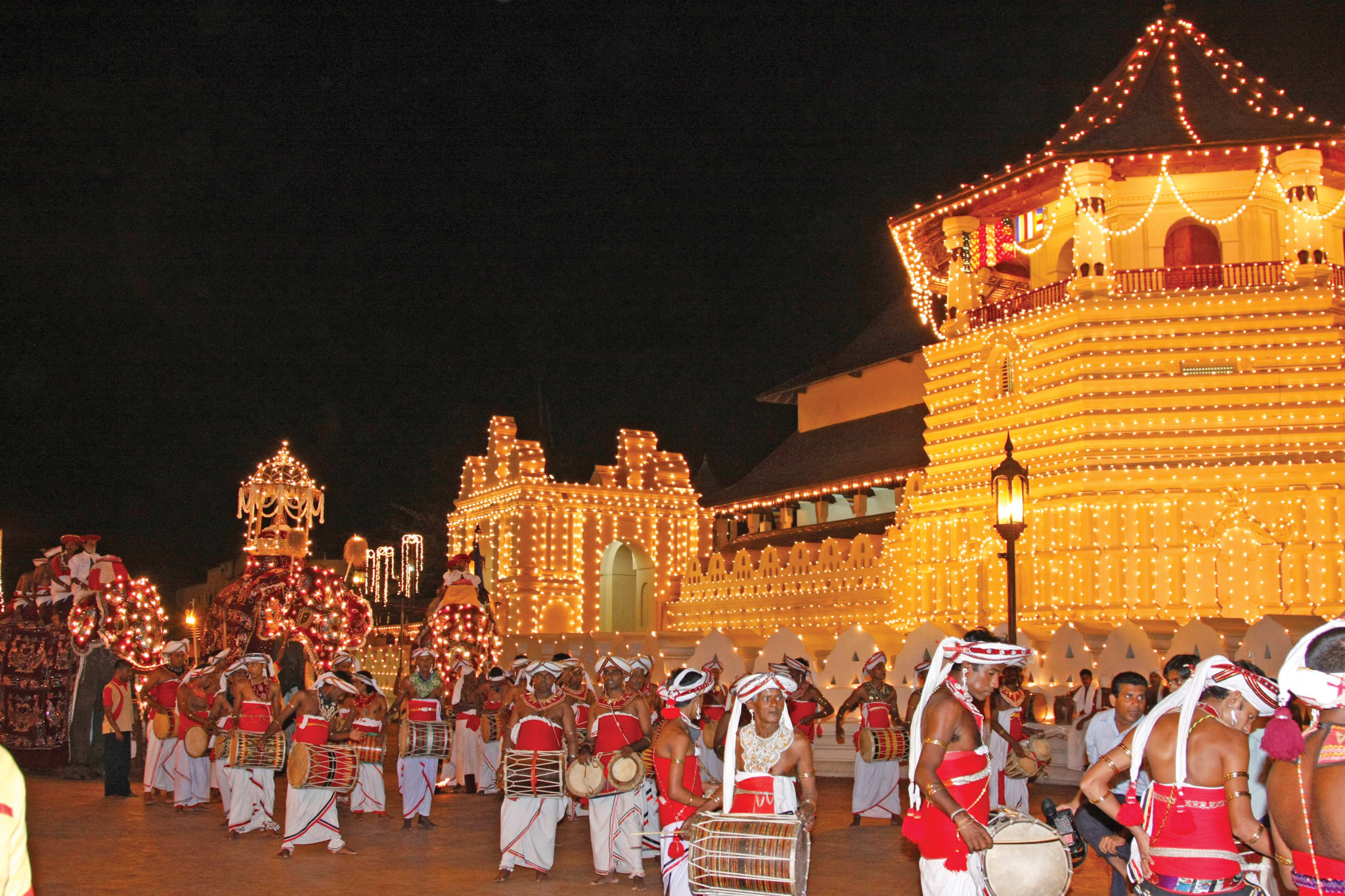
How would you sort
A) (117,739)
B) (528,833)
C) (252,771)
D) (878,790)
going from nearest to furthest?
(528,833), (252,771), (878,790), (117,739)

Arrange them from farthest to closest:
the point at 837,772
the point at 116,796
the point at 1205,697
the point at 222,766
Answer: the point at 837,772 < the point at 116,796 < the point at 222,766 < the point at 1205,697

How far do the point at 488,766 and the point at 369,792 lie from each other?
3.29 m

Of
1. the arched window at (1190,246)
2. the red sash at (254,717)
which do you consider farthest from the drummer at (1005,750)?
the arched window at (1190,246)

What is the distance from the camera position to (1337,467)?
80.0ft

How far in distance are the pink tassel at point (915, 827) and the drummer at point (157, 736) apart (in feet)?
39.1

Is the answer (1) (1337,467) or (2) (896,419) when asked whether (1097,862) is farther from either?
(2) (896,419)

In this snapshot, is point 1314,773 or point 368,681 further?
point 368,681

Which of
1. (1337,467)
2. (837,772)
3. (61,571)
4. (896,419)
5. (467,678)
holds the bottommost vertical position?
(837,772)

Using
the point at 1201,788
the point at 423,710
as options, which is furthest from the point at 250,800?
the point at 1201,788

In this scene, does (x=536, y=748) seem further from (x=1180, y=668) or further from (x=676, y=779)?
(x=1180, y=668)

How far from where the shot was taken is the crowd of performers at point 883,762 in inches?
204

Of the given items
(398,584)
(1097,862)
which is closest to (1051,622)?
(1097,862)

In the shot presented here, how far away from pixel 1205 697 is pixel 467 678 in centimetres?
1306

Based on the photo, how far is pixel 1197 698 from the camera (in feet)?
20.4
